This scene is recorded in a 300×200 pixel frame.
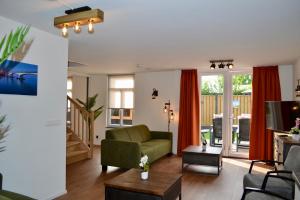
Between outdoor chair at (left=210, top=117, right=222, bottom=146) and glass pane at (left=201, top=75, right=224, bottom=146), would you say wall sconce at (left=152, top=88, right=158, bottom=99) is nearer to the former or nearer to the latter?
glass pane at (left=201, top=75, right=224, bottom=146)

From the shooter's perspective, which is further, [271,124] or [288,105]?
[271,124]

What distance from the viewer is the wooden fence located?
679 centimetres

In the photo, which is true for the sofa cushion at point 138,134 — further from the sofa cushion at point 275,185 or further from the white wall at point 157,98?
the sofa cushion at point 275,185

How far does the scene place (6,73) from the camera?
296 centimetres

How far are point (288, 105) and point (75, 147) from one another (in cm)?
524

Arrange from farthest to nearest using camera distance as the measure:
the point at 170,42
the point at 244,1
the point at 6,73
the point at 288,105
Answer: the point at 288,105
the point at 170,42
the point at 6,73
the point at 244,1

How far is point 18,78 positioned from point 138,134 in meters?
3.77

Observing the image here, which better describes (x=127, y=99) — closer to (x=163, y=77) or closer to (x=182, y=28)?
(x=163, y=77)

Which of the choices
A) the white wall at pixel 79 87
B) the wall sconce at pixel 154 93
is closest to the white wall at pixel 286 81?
the wall sconce at pixel 154 93

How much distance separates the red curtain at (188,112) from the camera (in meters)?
6.99

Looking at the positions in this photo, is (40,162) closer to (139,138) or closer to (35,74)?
(35,74)

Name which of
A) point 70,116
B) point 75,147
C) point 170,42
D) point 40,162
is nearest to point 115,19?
point 170,42

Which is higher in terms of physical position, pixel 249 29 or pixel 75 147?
pixel 249 29

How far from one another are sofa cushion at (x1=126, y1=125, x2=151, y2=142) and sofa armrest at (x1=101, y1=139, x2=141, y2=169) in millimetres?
762
